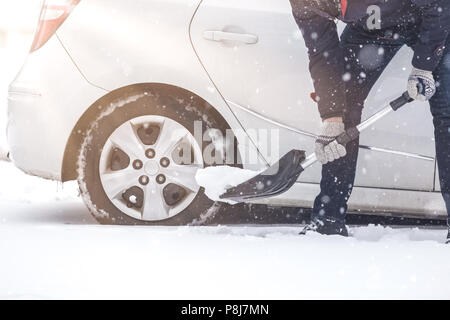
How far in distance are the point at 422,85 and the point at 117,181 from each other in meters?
1.49

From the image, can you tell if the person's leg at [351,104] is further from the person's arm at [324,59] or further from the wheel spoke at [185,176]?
the wheel spoke at [185,176]

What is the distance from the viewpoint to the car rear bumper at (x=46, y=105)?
3.25 metres

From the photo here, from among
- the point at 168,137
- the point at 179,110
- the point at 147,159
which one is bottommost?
the point at 147,159

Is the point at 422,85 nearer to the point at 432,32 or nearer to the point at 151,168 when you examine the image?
the point at 432,32

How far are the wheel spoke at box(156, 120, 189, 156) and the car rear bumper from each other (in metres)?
0.35

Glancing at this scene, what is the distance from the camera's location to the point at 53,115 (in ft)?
10.7

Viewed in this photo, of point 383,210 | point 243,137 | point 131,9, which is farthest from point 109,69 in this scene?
point 383,210

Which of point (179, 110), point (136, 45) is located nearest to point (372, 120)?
point (179, 110)

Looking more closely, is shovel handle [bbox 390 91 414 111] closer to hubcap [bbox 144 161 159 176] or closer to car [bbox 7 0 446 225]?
car [bbox 7 0 446 225]

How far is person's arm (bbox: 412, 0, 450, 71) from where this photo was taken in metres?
2.77

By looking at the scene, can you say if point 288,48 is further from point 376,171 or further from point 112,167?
point 112,167

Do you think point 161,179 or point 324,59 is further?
point 161,179

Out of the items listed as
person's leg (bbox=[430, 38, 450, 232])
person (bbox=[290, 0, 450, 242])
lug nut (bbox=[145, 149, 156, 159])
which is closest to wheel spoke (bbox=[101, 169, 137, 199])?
lug nut (bbox=[145, 149, 156, 159])

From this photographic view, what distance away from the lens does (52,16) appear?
324cm
